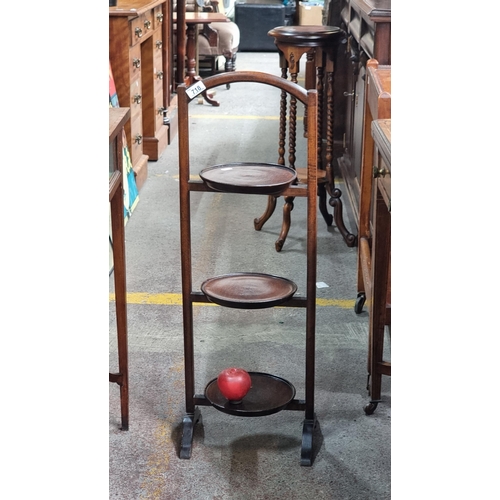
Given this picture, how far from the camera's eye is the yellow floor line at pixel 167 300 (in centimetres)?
342

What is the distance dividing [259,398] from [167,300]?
46.6 inches

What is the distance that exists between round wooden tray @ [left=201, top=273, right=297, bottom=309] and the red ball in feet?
0.66

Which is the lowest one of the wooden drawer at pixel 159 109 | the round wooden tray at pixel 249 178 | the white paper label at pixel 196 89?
the wooden drawer at pixel 159 109

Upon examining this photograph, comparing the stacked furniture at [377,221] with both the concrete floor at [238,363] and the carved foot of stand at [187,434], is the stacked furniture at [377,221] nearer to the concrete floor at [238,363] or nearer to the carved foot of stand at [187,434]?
the concrete floor at [238,363]

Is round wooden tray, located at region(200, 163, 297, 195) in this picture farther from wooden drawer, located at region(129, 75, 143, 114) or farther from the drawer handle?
wooden drawer, located at region(129, 75, 143, 114)

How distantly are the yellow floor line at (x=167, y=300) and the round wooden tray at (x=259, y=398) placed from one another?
101 cm

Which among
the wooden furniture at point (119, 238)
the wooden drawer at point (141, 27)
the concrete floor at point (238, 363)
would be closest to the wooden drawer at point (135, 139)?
the concrete floor at point (238, 363)

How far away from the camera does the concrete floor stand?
88.6 inches

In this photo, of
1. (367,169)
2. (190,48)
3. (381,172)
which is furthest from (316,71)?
(190,48)

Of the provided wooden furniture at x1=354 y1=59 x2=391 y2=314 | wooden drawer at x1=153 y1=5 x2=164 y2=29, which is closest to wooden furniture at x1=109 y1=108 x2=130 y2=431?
wooden furniture at x1=354 y1=59 x2=391 y2=314

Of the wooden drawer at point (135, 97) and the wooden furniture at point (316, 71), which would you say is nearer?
the wooden furniture at point (316, 71)
